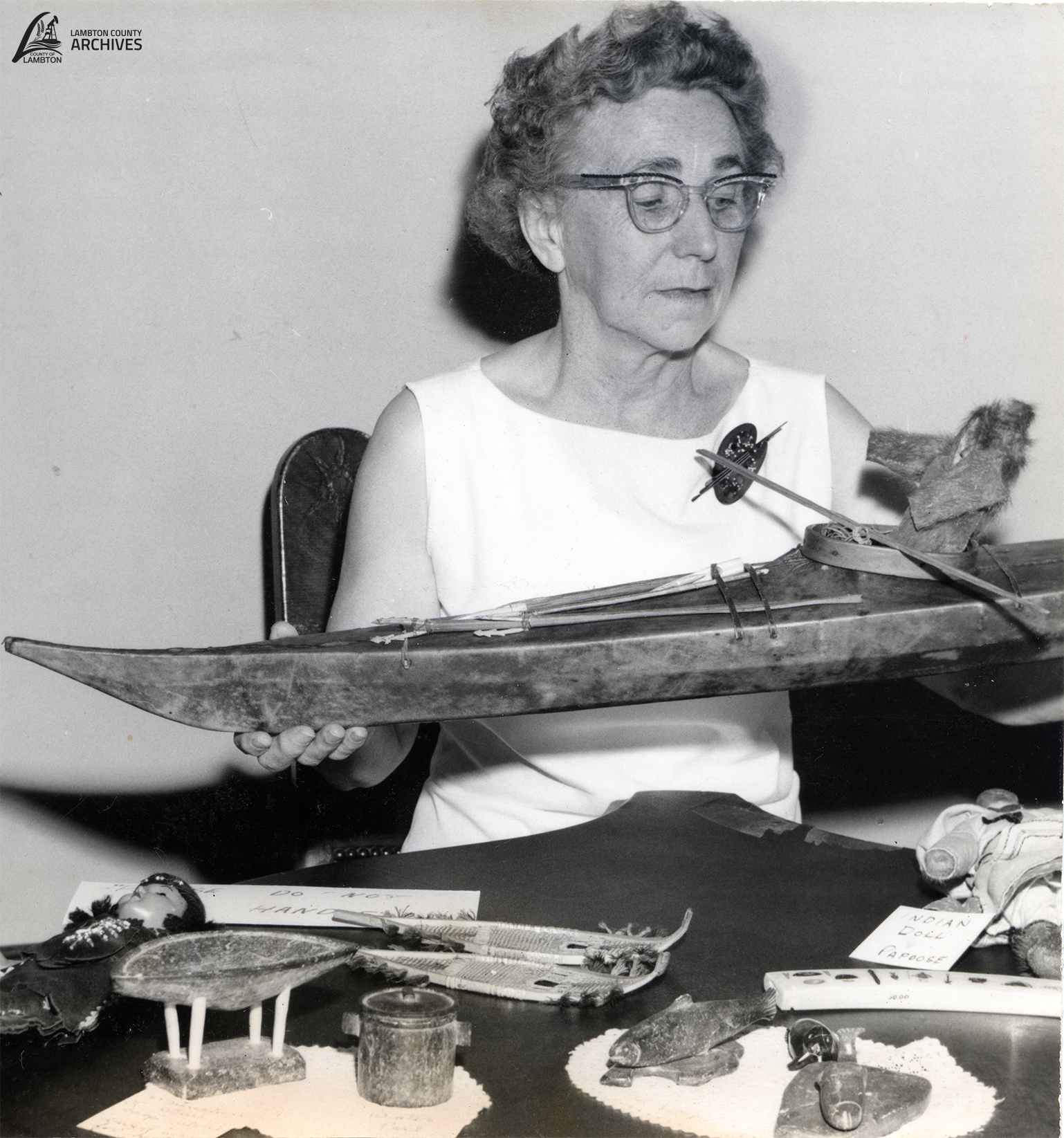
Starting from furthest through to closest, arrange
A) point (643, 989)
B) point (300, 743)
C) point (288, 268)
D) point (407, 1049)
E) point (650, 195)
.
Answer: point (288, 268) < point (650, 195) < point (300, 743) < point (643, 989) < point (407, 1049)

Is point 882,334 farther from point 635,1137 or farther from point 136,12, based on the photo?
point 635,1137

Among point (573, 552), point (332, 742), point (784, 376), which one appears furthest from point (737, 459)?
point (332, 742)

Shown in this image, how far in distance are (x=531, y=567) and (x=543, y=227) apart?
67cm

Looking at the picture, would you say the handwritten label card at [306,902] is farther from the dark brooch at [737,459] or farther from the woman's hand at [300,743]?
the dark brooch at [737,459]

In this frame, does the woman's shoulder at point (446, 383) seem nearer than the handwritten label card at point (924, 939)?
Result: No

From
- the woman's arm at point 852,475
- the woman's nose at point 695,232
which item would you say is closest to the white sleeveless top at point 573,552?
the woman's arm at point 852,475

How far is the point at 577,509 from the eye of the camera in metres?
2.45

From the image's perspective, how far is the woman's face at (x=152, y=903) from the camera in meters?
1.62

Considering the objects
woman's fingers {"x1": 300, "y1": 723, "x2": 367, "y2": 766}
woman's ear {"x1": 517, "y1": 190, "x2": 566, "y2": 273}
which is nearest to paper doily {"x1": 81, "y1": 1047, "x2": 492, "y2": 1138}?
woman's fingers {"x1": 300, "y1": 723, "x2": 367, "y2": 766}

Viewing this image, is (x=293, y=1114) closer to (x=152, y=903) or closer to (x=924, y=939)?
(x=152, y=903)

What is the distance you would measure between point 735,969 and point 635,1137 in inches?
15.1

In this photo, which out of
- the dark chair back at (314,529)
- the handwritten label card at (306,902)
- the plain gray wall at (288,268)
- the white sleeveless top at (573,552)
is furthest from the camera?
the plain gray wall at (288,268)

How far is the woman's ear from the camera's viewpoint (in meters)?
2.45

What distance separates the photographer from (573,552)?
7.98 ft
